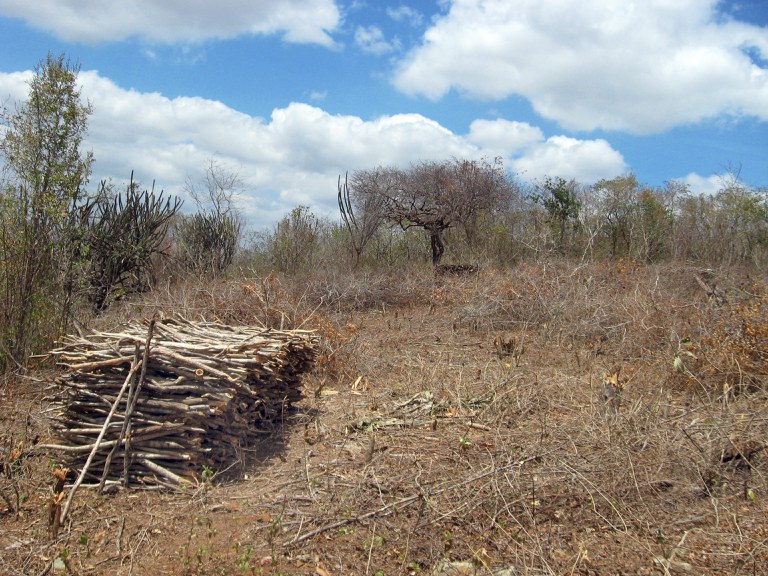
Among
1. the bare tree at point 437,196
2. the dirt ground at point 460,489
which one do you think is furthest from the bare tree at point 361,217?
the dirt ground at point 460,489

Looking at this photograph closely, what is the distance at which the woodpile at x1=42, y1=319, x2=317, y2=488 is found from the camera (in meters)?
4.04

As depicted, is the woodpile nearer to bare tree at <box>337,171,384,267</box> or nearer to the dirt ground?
the dirt ground

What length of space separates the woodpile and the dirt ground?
6.7 inches

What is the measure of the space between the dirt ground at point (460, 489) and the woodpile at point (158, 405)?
169 millimetres

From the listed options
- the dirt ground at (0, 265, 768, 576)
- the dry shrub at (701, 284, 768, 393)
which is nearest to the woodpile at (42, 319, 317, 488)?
the dirt ground at (0, 265, 768, 576)

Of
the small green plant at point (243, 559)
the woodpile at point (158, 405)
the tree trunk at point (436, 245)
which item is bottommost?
the small green plant at point (243, 559)

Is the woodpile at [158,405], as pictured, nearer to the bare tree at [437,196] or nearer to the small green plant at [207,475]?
the small green plant at [207,475]

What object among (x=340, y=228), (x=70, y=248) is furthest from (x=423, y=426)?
(x=340, y=228)

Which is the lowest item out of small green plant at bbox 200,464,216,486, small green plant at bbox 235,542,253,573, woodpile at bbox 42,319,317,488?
small green plant at bbox 235,542,253,573

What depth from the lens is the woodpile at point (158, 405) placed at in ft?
13.2

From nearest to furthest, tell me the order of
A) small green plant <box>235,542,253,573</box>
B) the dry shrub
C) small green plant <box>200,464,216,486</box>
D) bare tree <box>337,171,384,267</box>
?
1. small green plant <box>235,542,253,573</box>
2. small green plant <box>200,464,216,486</box>
3. the dry shrub
4. bare tree <box>337,171,384,267</box>

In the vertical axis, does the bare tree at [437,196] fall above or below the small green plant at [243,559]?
above

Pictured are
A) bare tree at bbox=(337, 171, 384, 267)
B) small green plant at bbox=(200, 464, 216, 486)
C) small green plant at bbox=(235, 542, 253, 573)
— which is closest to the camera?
small green plant at bbox=(235, 542, 253, 573)

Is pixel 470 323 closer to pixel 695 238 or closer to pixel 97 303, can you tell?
pixel 97 303
